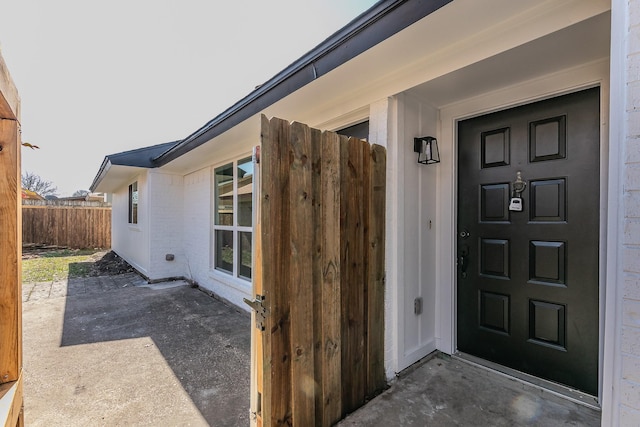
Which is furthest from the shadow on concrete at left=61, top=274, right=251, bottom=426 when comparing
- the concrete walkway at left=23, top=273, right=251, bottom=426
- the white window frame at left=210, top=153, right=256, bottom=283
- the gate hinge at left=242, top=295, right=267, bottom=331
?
the gate hinge at left=242, top=295, right=267, bottom=331

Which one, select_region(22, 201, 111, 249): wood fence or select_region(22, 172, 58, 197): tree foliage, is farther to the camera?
select_region(22, 172, 58, 197): tree foliage

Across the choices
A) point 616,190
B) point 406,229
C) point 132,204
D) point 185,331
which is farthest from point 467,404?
point 132,204

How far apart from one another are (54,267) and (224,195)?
6138mm

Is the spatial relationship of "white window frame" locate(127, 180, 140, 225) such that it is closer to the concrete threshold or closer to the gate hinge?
the gate hinge

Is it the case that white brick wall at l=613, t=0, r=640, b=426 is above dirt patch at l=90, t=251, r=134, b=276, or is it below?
above

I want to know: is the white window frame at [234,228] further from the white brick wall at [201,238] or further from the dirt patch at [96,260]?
the dirt patch at [96,260]

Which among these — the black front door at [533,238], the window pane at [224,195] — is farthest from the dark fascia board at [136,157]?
the black front door at [533,238]

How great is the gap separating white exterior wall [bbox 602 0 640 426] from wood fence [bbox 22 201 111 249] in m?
15.2

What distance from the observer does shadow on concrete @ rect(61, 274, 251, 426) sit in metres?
2.18

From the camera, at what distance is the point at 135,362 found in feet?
Answer: 8.71

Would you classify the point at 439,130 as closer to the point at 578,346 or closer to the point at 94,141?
the point at 578,346

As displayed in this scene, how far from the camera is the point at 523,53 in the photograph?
1.74 metres

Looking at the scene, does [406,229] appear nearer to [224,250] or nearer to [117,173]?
[224,250]

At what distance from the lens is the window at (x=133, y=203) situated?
7243mm
